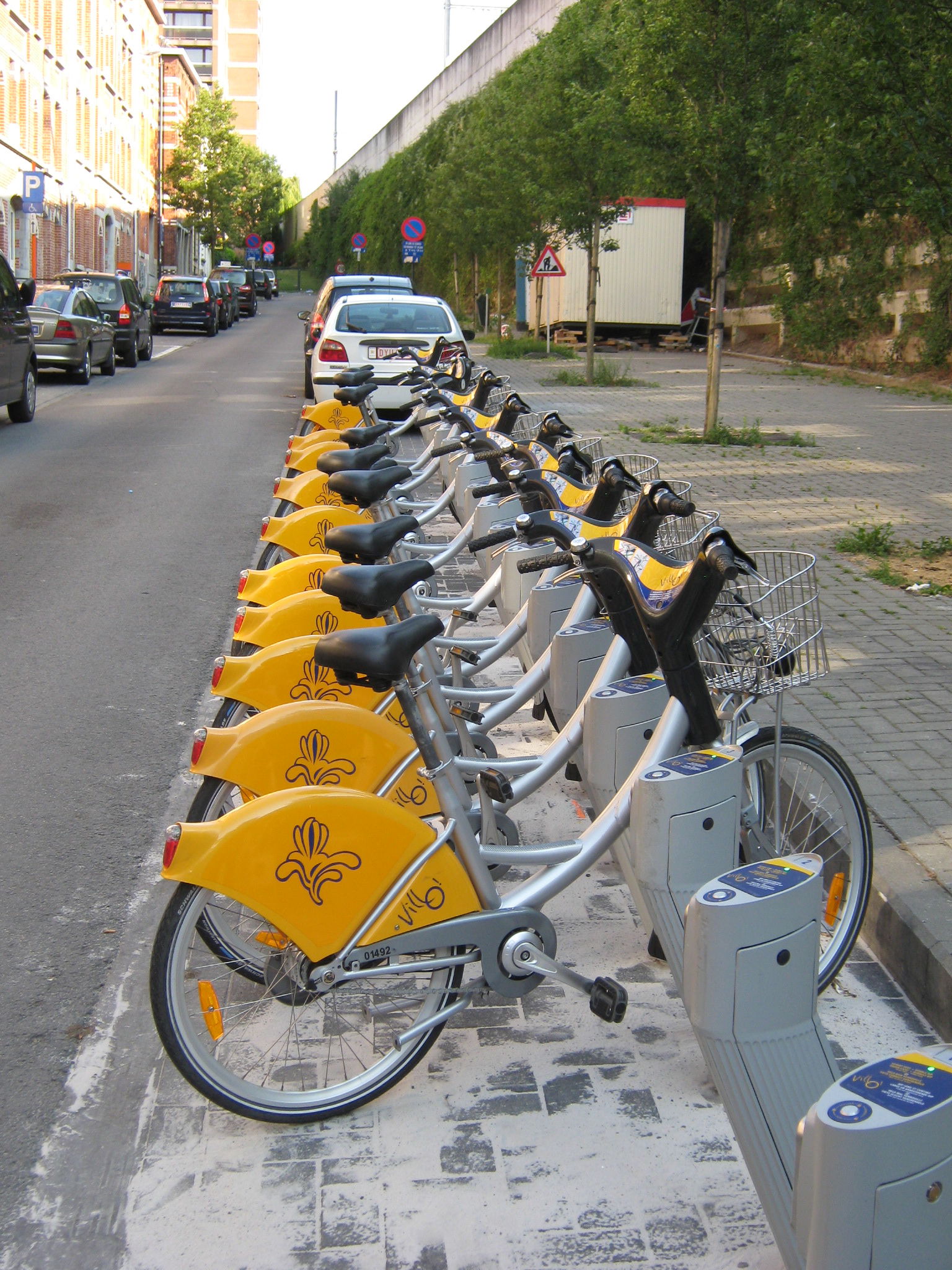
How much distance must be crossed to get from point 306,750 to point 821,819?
4.64 feet

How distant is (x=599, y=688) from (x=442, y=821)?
544mm

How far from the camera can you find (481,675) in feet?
20.1

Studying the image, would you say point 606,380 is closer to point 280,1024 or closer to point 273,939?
point 280,1024

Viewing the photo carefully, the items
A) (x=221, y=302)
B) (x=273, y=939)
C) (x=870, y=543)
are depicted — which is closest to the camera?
(x=273, y=939)

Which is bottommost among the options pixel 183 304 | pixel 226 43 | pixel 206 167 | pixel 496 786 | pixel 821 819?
pixel 821 819

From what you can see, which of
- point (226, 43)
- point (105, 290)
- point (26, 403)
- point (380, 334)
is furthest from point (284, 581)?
point (226, 43)

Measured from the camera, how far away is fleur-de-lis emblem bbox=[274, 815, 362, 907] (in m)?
2.81

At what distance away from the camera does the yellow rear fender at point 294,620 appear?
4258 mm

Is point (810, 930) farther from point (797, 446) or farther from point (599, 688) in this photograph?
point (797, 446)

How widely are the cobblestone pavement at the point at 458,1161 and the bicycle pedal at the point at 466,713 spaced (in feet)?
2.63

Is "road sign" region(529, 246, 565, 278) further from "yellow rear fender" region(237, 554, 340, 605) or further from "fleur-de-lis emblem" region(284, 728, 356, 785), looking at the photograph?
"fleur-de-lis emblem" region(284, 728, 356, 785)

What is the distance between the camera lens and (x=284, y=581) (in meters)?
4.73

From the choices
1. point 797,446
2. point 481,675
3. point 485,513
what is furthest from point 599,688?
point 797,446

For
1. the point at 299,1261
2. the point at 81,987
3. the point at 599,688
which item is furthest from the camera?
the point at 81,987
